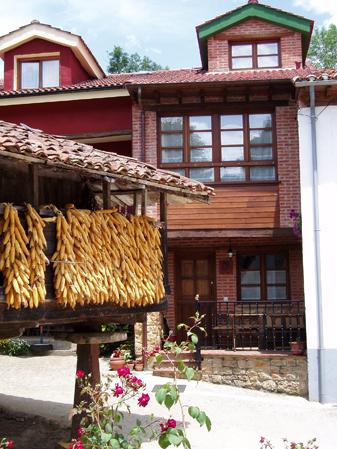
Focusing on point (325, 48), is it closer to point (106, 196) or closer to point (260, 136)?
point (260, 136)

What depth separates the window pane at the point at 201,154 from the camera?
13898mm

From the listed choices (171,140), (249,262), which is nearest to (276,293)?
(249,262)

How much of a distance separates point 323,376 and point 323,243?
2.72 metres

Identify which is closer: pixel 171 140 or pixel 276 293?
pixel 171 140

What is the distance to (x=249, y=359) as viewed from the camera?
12.5 meters

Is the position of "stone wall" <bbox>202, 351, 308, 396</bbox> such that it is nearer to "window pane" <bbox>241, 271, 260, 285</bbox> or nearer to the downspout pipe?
the downspout pipe

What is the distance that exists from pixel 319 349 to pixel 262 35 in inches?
323

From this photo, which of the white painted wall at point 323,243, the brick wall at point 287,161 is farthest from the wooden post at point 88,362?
the brick wall at point 287,161

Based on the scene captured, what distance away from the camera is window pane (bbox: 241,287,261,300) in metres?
14.3

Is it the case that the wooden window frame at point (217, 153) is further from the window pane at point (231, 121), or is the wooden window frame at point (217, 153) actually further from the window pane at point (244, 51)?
the window pane at point (244, 51)

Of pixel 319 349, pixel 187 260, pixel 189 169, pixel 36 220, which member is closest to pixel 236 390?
pixel 319 349

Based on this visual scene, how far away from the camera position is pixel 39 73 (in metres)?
16.6

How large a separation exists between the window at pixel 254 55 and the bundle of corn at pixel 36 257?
1072cm

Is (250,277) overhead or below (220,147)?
below
